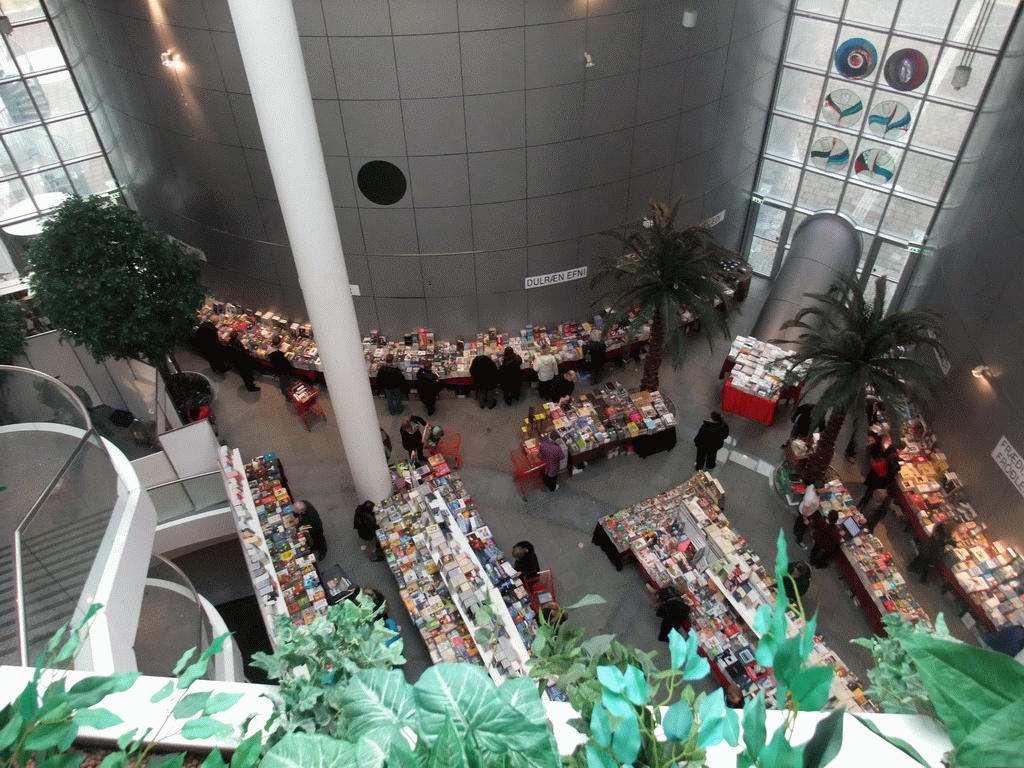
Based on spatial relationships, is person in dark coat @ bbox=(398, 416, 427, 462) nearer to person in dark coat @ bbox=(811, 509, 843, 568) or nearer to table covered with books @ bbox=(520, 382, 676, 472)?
table covered with books @ bbox=(520, 382, 676, 472)

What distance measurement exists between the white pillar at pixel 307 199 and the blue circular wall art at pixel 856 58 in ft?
35.5

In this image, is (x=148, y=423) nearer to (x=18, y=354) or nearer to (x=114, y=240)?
(x=18, y=354)

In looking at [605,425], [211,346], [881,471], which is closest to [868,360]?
[881,471]

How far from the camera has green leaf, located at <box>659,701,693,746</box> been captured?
1.48 metres

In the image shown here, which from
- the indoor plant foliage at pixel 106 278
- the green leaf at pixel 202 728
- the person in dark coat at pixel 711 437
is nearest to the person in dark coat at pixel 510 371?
the person in dark coat at pixel 711 437

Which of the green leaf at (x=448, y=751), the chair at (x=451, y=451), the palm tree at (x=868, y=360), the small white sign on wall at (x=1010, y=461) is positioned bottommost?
the chair at (x=451, y=451)

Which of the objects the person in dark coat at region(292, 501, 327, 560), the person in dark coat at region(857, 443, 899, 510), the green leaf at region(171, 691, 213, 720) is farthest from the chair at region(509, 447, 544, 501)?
the green leaf at region(171, 691, 213, 720)

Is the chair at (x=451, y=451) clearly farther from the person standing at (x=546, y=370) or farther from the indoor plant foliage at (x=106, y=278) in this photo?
the indoor plant foliage at (x=106, y=278)

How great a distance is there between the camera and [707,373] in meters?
13.7

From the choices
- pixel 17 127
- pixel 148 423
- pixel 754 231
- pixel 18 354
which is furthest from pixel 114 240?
pixel 754 231

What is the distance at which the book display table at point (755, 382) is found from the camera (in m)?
12.2

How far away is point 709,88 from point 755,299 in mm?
5122

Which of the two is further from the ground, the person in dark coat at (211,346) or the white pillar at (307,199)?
the white pillar at (307,199)

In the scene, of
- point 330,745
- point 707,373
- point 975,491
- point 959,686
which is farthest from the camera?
point 707,373
